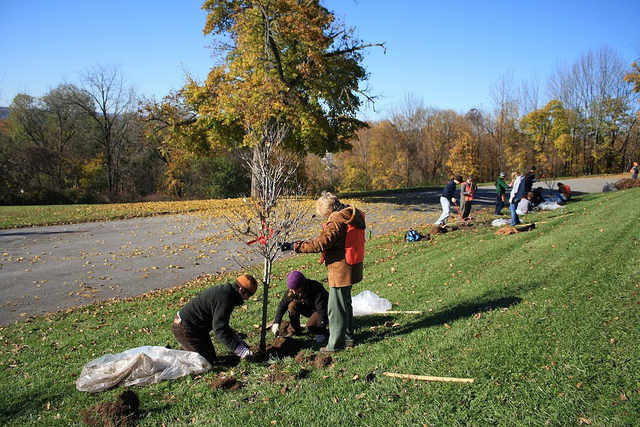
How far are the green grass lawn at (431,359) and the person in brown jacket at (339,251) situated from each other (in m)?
0.44

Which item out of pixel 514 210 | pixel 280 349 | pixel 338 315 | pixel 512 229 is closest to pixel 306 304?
pixel 280 349

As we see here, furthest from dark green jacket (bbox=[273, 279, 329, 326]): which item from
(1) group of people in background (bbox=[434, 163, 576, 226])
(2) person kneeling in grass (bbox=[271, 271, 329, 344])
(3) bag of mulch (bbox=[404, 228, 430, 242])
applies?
(1) group of people in background (bbox=[434, 163, 576, 226])

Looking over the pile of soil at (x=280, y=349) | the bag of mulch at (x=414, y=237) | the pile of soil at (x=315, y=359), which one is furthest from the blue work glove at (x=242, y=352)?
the bag of mulch at (x=414, y=237)

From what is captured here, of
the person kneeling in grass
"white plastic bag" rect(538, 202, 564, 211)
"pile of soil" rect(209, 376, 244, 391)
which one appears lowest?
"pile of soil" rect(209, 376, 244, 391)

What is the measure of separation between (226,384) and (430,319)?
303cm

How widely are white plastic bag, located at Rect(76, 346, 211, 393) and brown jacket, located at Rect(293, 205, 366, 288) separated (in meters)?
1.93

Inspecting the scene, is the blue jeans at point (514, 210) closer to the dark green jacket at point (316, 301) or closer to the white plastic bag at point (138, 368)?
the dark green jacket at point (316, 301)

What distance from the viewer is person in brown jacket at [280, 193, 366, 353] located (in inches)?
190

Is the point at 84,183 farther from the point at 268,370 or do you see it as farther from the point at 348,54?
the point at 268,370

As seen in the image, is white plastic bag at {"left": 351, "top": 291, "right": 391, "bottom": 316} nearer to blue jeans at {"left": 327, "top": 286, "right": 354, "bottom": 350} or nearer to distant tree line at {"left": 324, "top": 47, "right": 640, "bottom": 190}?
blue jeans at {"left": 327, "top": 286, "right": 354, "bottom": 350}

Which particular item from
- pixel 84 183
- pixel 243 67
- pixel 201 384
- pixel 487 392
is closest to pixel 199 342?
pixel 201 384

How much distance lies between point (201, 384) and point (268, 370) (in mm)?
766

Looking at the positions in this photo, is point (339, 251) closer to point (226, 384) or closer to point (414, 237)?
point (226, 384)

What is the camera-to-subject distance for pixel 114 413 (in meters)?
3.94
